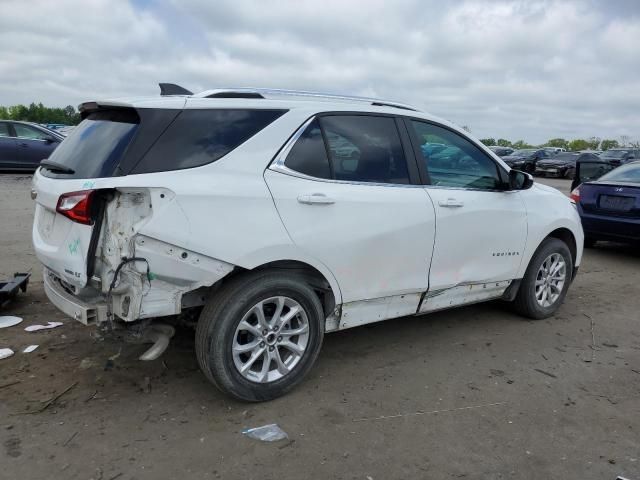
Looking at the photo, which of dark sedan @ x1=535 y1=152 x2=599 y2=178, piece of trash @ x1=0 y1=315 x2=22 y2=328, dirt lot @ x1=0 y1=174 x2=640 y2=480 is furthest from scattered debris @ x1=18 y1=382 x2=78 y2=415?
dark sedan @ x1=535 y1=152 x2=599 y2=178

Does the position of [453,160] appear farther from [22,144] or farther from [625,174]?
[22,144]

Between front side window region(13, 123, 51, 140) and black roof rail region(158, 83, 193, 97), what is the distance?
13.2m

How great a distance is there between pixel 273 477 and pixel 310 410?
2.22ft

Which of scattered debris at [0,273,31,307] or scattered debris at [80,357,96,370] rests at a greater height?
scattered debris at [0,273,31,307]

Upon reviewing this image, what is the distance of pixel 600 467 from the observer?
2854 mm

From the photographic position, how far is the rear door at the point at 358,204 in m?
3.36

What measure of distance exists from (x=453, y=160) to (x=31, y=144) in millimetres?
13973

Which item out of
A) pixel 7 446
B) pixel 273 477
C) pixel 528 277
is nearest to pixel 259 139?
pixel 273 477

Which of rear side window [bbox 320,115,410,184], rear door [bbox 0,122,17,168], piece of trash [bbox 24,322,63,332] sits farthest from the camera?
rear door [bbox 0,122,17,168]

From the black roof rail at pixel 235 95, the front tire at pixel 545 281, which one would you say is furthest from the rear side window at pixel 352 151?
the front tire at pixel 545 281

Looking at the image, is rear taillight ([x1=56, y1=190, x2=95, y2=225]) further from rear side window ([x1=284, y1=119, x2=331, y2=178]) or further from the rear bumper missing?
rear side window ([x1=284, y1=119, x2=331, y2=178])

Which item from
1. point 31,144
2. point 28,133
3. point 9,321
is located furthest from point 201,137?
point 28,133

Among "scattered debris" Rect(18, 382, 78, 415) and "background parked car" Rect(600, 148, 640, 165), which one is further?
"background parked car" Rect(600, 148, 640, 165)

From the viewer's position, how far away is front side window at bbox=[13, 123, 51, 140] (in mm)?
14844
